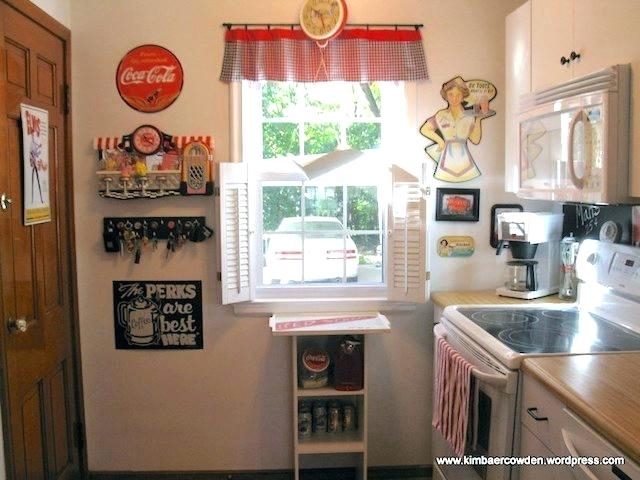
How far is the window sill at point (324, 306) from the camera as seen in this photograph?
280cm

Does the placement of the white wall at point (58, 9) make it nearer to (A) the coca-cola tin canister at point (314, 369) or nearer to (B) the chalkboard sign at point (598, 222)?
(A) the coca-cola tin canister at point (314, 369)

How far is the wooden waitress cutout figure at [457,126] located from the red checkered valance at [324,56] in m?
0.19

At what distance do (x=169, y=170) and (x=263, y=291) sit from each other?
73 cm

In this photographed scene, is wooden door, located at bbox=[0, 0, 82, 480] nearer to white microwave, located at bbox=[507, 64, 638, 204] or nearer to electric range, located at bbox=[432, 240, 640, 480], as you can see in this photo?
Result: electric range, located at bbox=[432, 240, 640, 480]

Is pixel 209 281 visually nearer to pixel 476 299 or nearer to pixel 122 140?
pixel 122 140

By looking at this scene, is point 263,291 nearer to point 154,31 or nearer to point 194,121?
point 194,121

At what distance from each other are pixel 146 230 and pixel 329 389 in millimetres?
1117

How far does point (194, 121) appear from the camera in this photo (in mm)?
2727

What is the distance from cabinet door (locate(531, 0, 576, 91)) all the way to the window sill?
1.16 metres

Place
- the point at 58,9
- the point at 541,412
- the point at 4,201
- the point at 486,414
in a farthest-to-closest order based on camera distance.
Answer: the point at 58,9 < the point at 4,201 < the point at 486,414 < the point at 541,412

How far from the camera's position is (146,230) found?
2.74 meters

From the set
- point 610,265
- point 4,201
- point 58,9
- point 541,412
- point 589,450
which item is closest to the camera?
point 589,450

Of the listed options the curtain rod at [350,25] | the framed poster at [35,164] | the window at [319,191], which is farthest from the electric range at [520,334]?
the framed poster at [35,164]

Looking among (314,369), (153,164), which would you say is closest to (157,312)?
(153,164)
